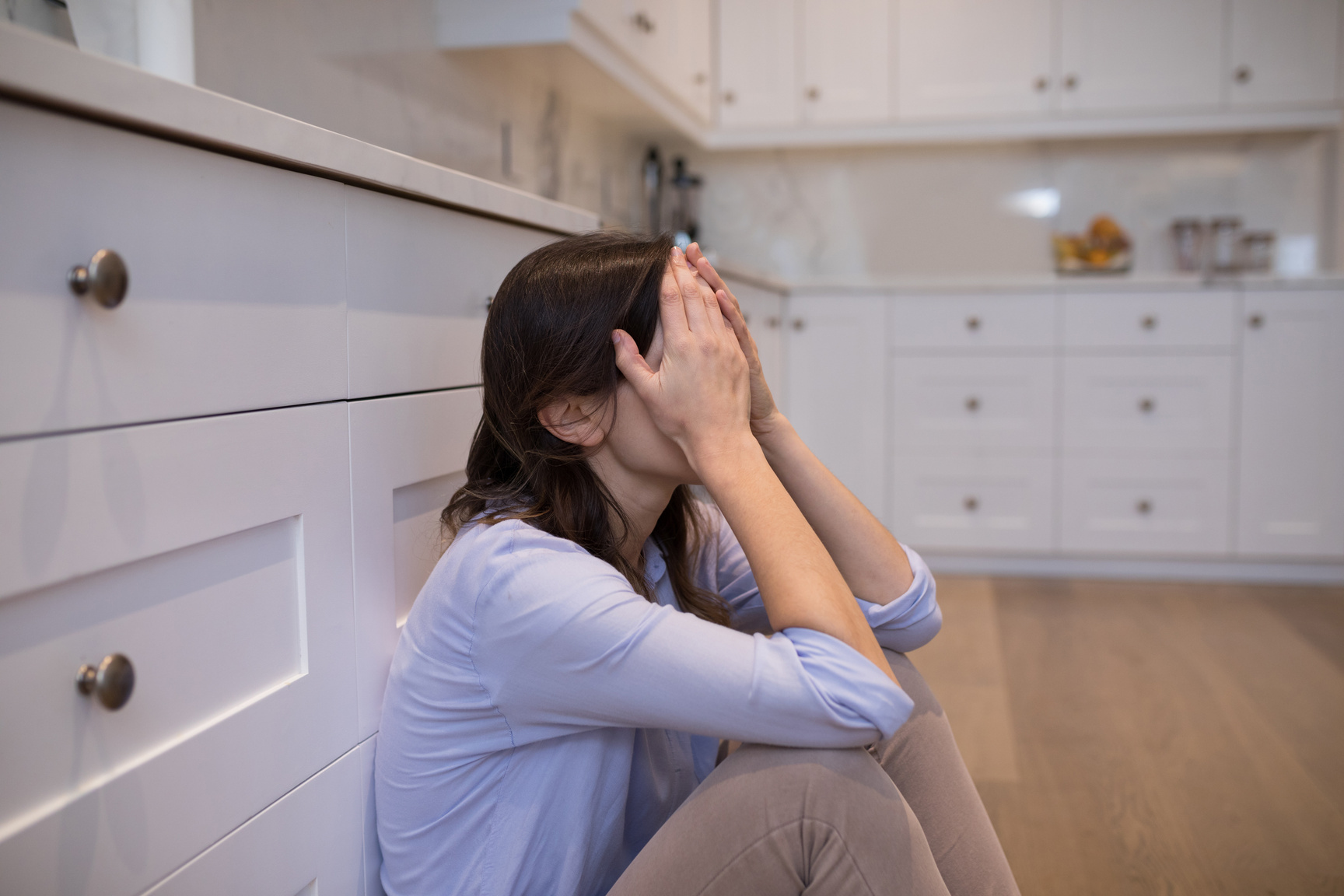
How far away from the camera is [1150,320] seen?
2990 mm

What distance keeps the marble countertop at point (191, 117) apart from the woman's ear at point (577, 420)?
0.24m

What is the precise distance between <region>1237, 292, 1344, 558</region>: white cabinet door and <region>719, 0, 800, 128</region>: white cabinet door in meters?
1.64

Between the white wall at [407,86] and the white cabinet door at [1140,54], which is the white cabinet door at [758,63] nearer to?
the white wall at [407,86]

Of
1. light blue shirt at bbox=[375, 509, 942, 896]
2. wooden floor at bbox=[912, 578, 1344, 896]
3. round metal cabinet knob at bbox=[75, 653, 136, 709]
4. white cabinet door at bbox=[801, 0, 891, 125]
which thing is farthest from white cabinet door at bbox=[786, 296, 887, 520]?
round metal cabinet knob at bbox=[75, 653, 136, 709]

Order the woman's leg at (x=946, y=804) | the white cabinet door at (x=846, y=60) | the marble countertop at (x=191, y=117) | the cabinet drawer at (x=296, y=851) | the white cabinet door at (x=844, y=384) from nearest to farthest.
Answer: the marble countertop at (x=191, y=117)
the cabinet drawer at (x=296, y=851)
the woman's leg at (x=946, y=804)
the white cabinet door at (x=844, y=384)
the white cabinet door at (x=846, y=60)

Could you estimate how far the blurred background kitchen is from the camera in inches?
86.0

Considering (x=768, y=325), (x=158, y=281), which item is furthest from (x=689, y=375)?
(x=768, y=325)

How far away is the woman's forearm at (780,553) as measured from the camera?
76 centimetres

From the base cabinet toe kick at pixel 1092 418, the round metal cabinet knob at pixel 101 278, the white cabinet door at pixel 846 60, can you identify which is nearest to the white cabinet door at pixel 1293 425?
the base cabinet toe kick at pixel 1092 418

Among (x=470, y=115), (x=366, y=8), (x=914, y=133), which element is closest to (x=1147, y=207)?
(x=914, y=133)

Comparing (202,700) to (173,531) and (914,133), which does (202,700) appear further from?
(914,133)

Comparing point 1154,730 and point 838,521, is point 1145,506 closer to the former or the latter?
point 1154,730

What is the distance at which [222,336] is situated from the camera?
2.12 ft

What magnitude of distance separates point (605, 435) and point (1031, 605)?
2249 millimetres
